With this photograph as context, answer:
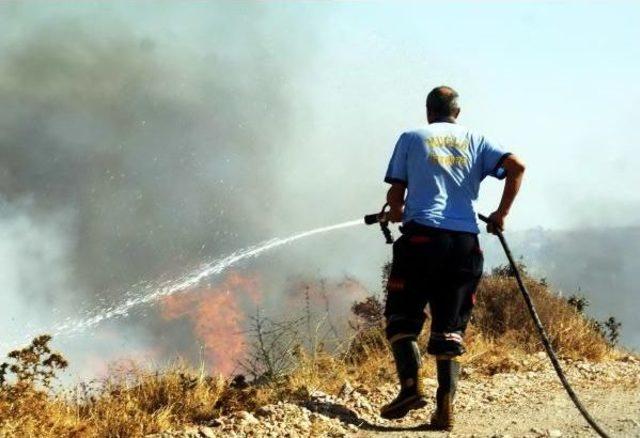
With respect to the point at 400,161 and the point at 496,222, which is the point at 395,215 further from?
the point at 496,222

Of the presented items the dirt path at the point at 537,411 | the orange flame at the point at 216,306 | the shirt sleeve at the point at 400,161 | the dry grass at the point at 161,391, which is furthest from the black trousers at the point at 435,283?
the orange flame at the point at 216,306

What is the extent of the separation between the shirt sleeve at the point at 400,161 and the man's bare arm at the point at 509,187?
2.22 feet

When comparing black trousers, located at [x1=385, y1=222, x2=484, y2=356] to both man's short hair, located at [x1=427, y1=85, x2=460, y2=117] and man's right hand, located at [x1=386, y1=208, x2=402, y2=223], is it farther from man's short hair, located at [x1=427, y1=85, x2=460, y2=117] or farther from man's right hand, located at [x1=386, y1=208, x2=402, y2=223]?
man's short hair, located at [x1=427, y1=85, x2=460, y2=117]

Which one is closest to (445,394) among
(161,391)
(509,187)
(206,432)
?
(509,187)

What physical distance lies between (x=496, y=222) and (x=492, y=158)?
1.47 feet

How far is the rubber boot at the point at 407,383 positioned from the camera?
4.14 meters

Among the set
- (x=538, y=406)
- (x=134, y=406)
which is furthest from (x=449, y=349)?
(x=134, y=406)

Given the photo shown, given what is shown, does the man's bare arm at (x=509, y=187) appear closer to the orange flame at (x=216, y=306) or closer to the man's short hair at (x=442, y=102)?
the man's short hair at (x=442, y=102)

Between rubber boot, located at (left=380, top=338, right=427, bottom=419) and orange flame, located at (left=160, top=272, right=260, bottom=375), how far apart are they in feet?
236

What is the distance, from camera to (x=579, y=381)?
586 cm

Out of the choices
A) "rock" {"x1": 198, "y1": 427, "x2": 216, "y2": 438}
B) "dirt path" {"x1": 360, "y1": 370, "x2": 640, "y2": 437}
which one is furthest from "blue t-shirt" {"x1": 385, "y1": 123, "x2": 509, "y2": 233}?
"rock" {"x1": 198, "y1": 427, "x2": 216, "y2": 438}

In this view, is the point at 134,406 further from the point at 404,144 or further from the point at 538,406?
the point at 538,406

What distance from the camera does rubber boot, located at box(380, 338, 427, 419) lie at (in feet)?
13.6

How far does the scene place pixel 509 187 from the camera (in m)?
4.18
